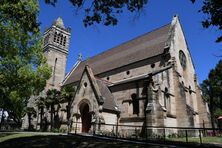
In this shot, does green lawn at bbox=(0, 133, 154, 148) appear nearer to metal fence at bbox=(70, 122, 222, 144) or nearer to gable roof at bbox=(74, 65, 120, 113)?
metal fence at bbox=(70, 122, 222, 144)

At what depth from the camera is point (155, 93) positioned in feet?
67.2

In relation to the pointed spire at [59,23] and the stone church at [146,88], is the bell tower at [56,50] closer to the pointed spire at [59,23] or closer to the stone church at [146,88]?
the pointed spire at [59,23]

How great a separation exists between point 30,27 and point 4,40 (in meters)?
6.51

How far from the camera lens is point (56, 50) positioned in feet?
143

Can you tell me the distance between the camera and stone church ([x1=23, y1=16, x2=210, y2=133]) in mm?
21547

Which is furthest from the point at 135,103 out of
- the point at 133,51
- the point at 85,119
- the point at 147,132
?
the point at 133,51

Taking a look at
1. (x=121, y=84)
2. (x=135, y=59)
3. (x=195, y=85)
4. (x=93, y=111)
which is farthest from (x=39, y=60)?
(x=195, y=85)

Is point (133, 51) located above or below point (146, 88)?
above

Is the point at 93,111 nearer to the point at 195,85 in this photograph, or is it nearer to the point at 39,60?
the point at 39,60

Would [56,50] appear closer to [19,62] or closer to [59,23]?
[59,23]

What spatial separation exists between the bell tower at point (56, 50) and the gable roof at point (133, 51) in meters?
3.25

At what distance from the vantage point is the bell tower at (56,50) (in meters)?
41.3

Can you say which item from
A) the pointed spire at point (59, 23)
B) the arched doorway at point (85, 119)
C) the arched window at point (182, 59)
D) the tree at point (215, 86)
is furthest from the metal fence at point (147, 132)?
the pointed spire at point (59, 23)

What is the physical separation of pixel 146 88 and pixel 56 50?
1087 inches
